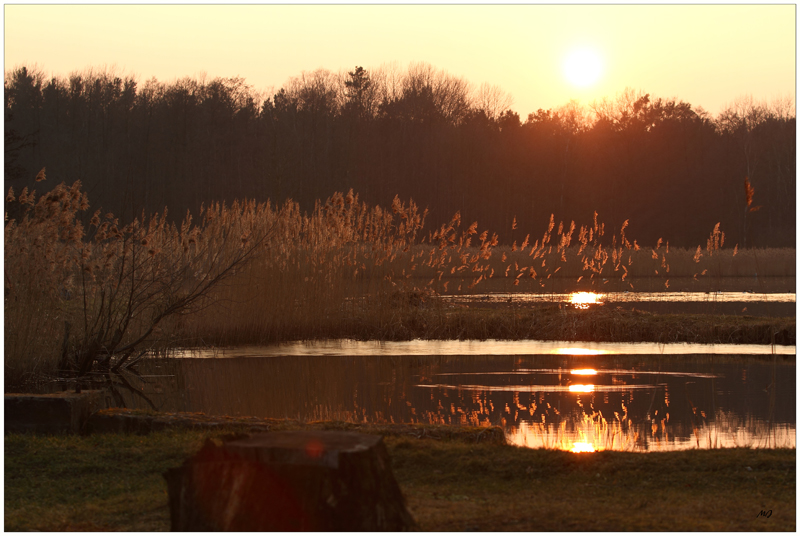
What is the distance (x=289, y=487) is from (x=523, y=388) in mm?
5514

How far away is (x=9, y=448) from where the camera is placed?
16.2 feet

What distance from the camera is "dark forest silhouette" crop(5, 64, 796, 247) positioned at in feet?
124

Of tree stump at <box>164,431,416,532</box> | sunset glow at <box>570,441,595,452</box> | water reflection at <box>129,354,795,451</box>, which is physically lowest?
sunset glow at <box>570,441,595,452</box>

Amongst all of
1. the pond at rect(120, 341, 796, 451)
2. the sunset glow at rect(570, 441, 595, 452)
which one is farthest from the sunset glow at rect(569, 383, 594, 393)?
the sunset glow at rect(570, 441, 595, 452)

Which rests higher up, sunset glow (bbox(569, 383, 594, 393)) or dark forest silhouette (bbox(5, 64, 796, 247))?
dark forest silhouette (bbox(5, 64, 796, 247))

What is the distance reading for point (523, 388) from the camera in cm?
812

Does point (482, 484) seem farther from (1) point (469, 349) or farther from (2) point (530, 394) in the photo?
(1) point (469, 349)

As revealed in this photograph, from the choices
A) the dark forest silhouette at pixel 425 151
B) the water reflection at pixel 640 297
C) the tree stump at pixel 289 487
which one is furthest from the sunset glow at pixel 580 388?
the dark forest silhouette at pixel 425 151

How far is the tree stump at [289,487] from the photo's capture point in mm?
2871

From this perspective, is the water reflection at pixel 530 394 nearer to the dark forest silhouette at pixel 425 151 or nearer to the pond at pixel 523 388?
the pond at pixel 523 388

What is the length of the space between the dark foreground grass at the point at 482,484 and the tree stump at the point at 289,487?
1.57 ft

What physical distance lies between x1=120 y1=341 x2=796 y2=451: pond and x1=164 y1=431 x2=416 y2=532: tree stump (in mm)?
2888

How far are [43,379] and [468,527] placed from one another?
18.3ft

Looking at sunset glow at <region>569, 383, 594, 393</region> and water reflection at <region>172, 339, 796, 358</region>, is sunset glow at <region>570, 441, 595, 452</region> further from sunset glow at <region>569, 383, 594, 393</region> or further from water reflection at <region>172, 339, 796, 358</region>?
water reflection at <region>172, 339, 796, 358</region>
